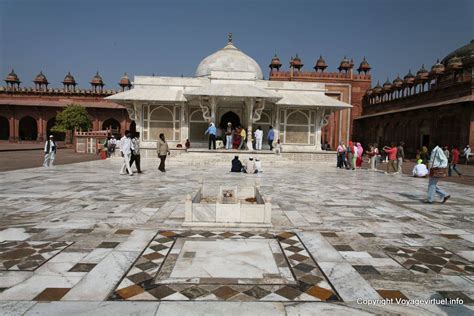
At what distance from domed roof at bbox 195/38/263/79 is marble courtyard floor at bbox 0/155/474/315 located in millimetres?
17228

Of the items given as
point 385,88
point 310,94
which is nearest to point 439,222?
point 310,94

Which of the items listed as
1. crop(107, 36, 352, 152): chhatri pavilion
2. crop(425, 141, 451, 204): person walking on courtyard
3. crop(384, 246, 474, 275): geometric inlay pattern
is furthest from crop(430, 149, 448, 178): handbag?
crop(107, 36, 352, 152): chhatri pavilion

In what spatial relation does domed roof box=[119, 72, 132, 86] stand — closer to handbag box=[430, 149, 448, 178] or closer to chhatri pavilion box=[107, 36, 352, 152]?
chhatri pavilion box=[107, 36, 352, 152]

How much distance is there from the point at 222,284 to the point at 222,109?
1643 centimetres

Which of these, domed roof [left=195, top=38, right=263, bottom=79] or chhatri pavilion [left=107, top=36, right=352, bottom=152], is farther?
domed roof [left=195, top=38, right=263, bottom=79]

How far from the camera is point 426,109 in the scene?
22.8 metres

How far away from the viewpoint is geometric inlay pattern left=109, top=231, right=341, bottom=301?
2.30 meters

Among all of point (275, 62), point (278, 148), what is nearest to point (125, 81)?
point (275, 62)

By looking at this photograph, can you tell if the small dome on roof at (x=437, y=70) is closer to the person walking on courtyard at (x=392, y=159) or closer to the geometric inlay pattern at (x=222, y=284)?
the person walking on courtyard at (x=392, y=159)

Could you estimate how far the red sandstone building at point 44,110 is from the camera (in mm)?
33250

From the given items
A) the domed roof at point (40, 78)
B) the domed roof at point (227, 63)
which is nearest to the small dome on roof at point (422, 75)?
the domed roof at point (227, 63)

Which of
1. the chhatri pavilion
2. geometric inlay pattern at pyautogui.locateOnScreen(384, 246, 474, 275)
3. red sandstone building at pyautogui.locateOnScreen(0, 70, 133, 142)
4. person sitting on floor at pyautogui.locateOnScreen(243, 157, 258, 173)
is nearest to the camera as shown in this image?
geometric inlay pattern at pyautogui.locateOnScreen(384, 246, 474, 275)

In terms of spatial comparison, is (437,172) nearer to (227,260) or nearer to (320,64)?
(227,260)

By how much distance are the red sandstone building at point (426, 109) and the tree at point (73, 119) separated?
25.9m
